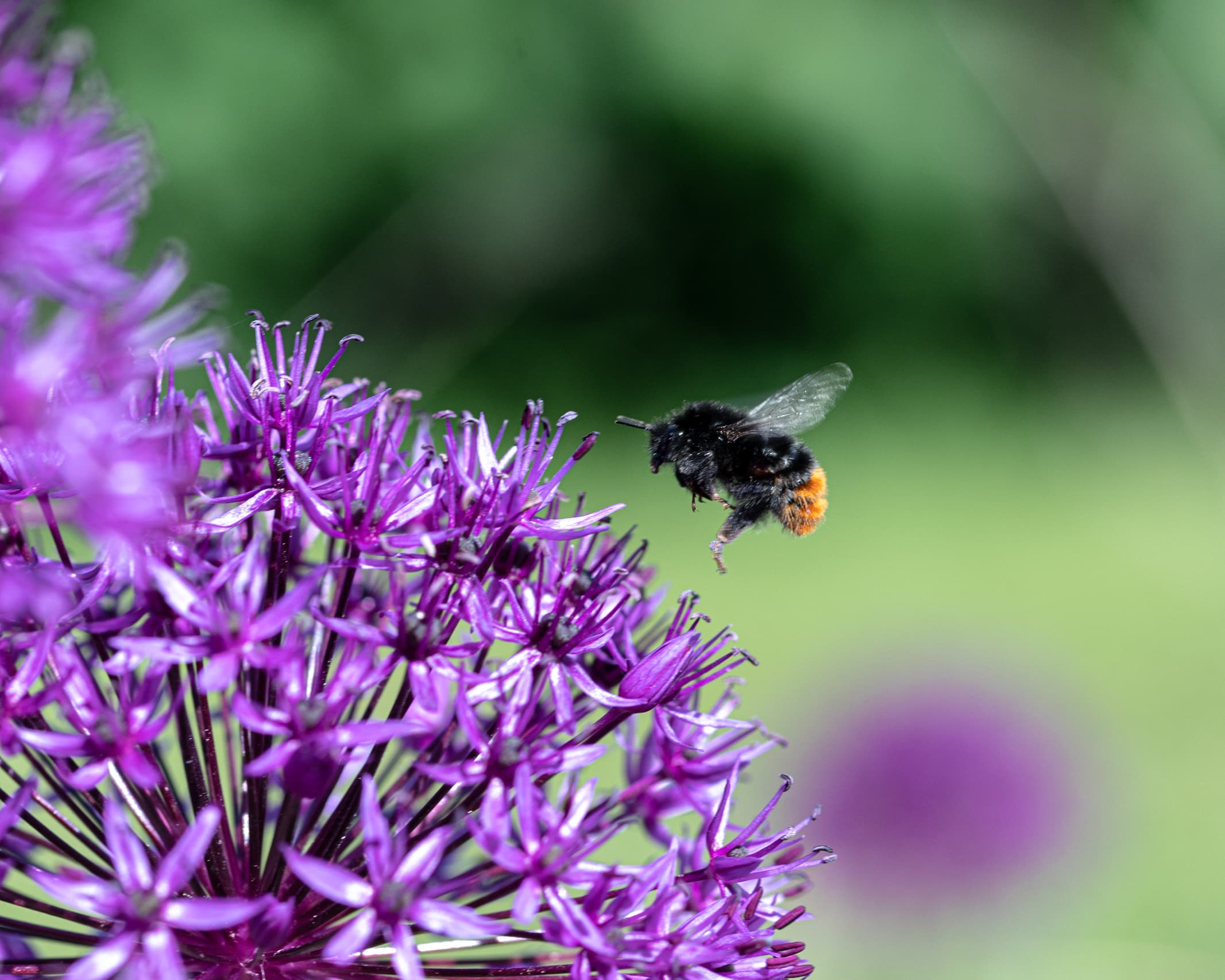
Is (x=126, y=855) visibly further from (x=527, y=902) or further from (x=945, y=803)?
(x=945, y=803)

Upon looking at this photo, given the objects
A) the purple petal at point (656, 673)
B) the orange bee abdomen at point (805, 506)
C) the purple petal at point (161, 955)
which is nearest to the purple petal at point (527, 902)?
the purple petal at point (656, 673)

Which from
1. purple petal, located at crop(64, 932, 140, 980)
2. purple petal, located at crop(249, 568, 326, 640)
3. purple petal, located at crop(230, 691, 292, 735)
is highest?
purple petal, located at crop(249, 568, 326, 640)

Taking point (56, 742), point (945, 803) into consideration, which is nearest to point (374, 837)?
point (56, 742)

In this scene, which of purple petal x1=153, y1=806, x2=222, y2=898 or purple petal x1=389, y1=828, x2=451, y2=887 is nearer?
purple petal x1=153, y1=806, x2=222, y2=898

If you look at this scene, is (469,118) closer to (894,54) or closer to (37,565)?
(894,54)

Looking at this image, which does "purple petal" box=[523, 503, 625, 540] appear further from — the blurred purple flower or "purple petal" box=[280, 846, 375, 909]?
the blurred purple flower

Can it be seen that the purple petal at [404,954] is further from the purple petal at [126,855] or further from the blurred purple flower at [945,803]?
the blurred purple flower at [945,803]

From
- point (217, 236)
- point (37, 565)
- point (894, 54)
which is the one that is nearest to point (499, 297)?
point (217, 236)

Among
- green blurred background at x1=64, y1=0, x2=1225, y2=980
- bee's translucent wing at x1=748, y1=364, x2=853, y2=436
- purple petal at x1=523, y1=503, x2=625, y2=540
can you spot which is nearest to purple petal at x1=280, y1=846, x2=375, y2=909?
purple petal at x1=523, y1=503, x2=625, y2=540
